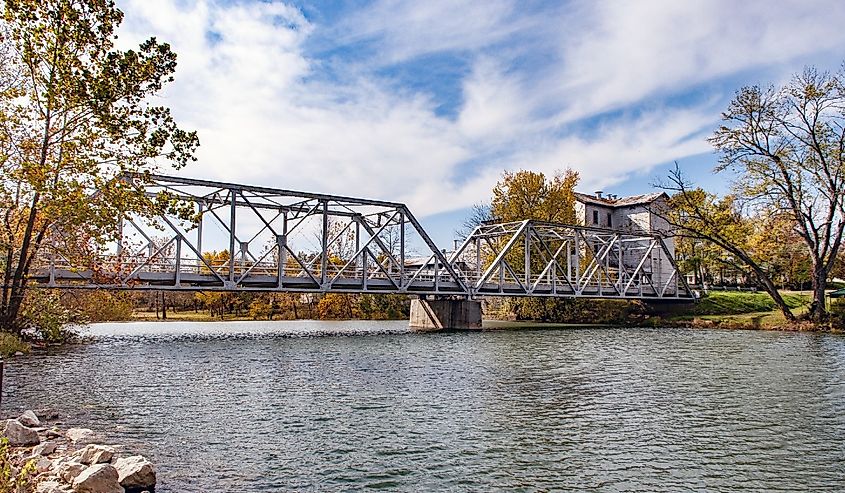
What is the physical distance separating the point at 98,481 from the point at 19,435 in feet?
13.3

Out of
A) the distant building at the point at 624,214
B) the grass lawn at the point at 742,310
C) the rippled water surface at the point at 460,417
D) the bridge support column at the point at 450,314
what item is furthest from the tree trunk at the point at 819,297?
the distant building at the point at 624,214

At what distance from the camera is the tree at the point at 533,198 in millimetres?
69000

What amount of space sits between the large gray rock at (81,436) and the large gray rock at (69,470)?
2.72 m

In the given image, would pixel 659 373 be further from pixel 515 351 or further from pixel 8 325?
pixel 8 325

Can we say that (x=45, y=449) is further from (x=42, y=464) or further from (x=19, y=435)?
(x=42, y=464)

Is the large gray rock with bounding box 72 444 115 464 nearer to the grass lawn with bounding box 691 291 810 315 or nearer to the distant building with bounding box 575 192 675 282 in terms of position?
the grass lawn with bounding box 691 291 810 315

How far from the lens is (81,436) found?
13078 millimetres

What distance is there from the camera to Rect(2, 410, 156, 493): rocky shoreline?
909cm

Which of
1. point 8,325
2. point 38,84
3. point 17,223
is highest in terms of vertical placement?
point 38,84

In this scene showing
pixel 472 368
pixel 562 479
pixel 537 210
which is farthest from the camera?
pixel 537 210

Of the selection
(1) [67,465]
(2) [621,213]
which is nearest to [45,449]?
(1) [67,465]

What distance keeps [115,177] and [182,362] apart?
12.9 metres

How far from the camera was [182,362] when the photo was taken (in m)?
28.3

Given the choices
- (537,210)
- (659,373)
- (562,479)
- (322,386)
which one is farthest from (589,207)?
(562,479)
